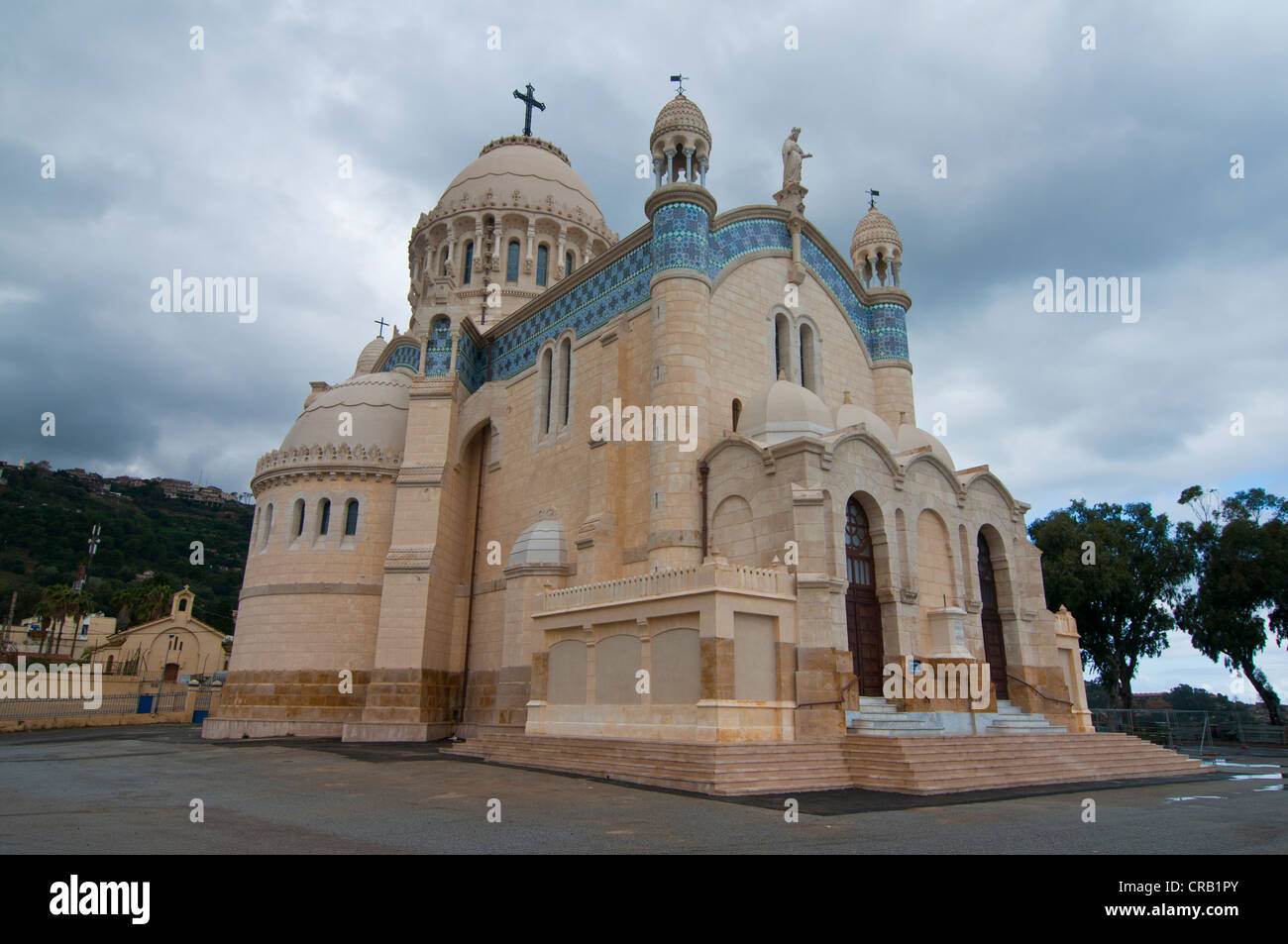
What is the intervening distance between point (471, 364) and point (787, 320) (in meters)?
12.5

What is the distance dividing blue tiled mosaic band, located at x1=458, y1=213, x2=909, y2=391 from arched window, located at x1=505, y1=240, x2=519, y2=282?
5472 mm

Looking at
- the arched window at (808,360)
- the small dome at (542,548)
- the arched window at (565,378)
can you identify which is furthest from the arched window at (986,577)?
Result: the arched window at (565,378)

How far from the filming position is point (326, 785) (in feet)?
40.7

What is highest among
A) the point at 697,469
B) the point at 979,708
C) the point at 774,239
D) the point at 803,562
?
the point at 774,239

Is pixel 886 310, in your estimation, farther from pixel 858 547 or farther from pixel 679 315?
pixel 858 547

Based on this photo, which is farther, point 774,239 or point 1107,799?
point 774,239

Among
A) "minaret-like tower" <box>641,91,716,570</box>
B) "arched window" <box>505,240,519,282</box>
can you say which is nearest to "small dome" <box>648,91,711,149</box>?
"minaret-like tower" <box>641,91,716,570</box>

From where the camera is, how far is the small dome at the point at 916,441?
856 inches

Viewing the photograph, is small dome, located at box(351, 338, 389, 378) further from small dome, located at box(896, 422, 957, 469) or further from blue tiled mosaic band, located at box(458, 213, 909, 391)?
small dome, located at box(896, 422, 957, 469)

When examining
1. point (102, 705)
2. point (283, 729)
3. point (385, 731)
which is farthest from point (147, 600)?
point (385, 731)

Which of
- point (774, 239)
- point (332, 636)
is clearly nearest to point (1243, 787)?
point (774, 239)

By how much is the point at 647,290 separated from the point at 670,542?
776cm
